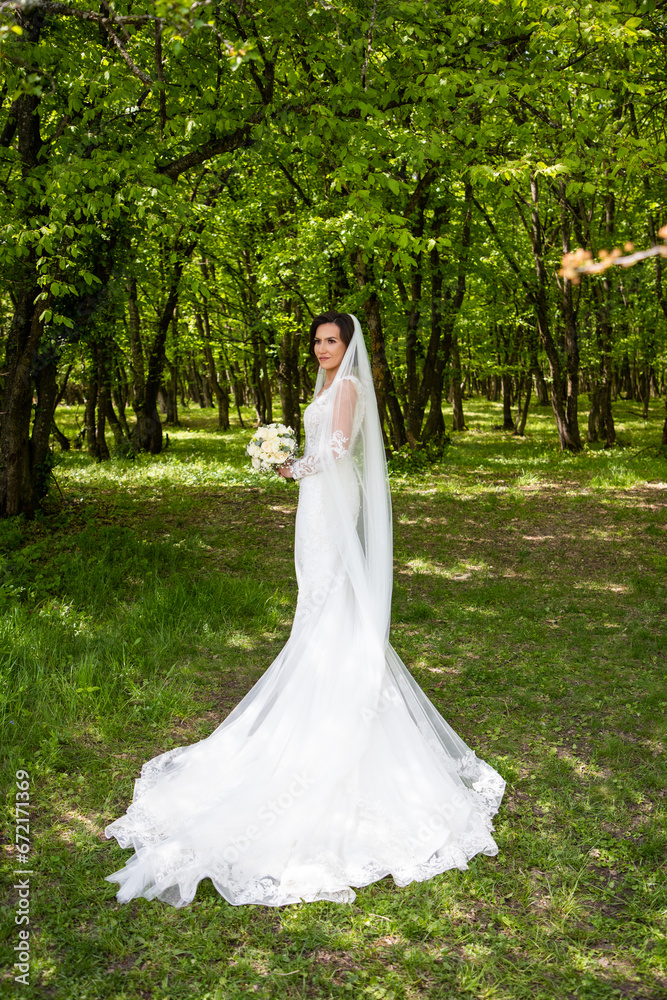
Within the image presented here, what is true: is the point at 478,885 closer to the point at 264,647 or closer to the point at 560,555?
the point at 264,647

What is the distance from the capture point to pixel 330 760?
4.12m

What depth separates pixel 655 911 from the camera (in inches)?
133

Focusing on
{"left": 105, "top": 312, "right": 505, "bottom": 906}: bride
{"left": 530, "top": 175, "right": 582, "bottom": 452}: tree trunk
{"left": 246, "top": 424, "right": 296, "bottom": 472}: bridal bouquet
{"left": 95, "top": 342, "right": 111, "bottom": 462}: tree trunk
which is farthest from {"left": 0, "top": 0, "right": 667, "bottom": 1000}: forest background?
{"left": 246, "top": 424, "right": 296, "bottom": 472}: bridal bouquet

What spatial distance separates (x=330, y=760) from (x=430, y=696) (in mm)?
1879

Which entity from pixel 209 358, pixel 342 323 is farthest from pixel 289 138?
pixel 209 358

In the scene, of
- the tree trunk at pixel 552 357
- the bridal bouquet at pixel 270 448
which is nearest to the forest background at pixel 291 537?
the tree trunk at pixel 552 357

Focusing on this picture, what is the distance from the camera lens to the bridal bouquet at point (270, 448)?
16.1 ft

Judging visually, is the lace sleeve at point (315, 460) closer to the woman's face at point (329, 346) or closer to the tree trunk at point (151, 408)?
the woman's face at point (329, 346)

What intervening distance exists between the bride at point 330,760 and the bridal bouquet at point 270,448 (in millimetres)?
106

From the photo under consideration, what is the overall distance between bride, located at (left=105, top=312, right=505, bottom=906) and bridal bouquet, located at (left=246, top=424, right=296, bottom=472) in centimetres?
11

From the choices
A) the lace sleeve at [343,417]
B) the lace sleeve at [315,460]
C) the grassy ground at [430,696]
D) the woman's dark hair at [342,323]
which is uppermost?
the woman's dark hair at [342,323]

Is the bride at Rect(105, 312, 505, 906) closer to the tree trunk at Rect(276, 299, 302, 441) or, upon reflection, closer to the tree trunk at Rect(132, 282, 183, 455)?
the tree trunk at Rect(132, 282, 183, 455)

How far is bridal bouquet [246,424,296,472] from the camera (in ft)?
16.1

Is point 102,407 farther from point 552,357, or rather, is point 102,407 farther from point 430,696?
point 430,696
